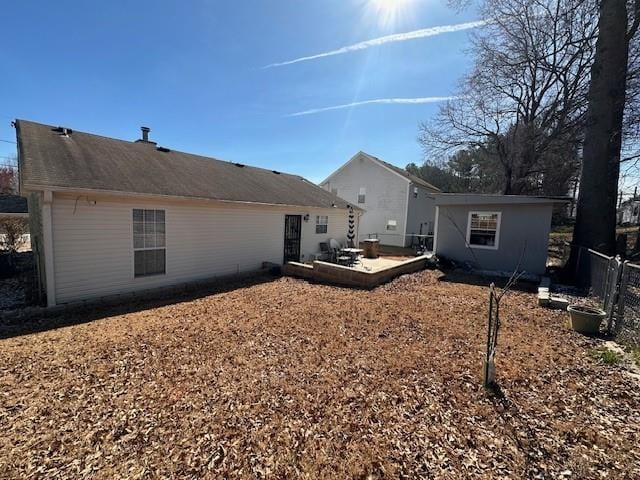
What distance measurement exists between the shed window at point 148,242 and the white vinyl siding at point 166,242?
4.9 inches

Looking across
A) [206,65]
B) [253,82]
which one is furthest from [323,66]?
[206,65]

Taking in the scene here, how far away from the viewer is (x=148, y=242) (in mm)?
7723

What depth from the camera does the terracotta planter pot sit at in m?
5.14

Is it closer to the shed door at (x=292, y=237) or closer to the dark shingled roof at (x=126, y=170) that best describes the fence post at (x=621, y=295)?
the dark shingled roof at (x=126, y=170)

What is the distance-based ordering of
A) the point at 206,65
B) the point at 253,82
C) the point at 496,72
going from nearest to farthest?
1. the point at 206,65
2. the point at 253,82
3. the point at 496,72

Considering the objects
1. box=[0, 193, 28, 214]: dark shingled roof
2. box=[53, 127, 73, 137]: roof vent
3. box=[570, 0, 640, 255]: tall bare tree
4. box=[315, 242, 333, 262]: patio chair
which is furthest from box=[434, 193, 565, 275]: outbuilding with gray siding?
box=[0, 193, 28, 214]: dark shingled roof

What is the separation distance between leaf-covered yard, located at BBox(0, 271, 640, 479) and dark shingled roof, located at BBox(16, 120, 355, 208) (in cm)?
339

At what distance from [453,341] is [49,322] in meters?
7.41

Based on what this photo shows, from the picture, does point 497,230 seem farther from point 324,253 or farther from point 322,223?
point 322,223

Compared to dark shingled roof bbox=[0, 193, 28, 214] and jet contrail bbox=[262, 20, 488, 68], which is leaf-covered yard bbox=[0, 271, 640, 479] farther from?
dark shingled roof bbox=[0, 193, 28, 214]

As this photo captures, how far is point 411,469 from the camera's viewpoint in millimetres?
2342

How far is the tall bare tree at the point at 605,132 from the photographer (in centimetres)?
1012

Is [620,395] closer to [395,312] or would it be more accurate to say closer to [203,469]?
[395,312]

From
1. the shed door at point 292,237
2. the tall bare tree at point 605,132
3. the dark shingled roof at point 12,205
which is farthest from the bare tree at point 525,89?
Result: the dark shingled roof at point 12,205
